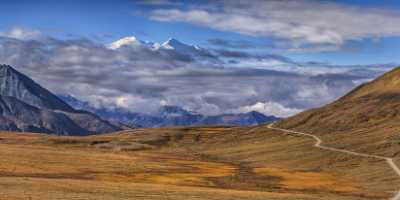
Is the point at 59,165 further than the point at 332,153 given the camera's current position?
No

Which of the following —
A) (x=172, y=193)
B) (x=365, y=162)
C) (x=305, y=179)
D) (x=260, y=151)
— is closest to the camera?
(x=172, y=193)

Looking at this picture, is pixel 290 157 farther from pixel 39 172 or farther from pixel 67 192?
pixel 67 192

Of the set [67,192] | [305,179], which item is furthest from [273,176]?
[67,192]

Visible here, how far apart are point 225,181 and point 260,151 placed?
8607cm

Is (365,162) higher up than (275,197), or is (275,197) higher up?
(365,162)

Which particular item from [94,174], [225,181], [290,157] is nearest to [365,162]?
[290,157]

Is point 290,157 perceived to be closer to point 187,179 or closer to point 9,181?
point 187,179

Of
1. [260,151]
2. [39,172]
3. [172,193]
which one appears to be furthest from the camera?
[260,151]

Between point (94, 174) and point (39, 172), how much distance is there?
941 cm

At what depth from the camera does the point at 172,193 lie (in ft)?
246

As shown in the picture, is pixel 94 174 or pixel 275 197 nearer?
pixel 275 197

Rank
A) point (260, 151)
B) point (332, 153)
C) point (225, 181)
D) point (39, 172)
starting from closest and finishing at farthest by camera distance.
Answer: point (39, 172) < point (225, 181) < point (332, 153) < point (260, 151)

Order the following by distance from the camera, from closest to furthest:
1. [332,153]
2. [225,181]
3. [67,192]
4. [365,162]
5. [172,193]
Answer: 1. [67,192]
2. [172,193]
3. [225,181]
4. [365,162]
5. [332,153]

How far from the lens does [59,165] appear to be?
126m
